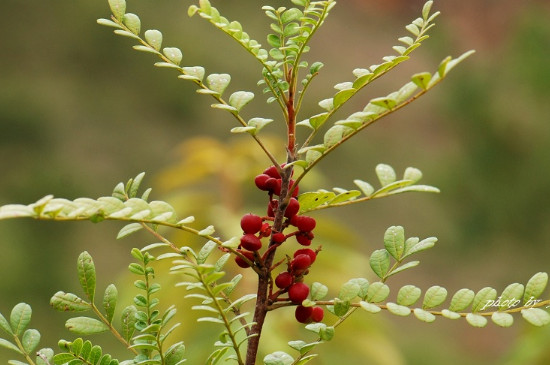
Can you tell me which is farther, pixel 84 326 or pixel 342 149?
pixel 342 149

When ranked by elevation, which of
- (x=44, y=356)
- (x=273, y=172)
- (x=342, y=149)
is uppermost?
(x=273, y=172)

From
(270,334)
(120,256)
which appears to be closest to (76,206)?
(270,334)

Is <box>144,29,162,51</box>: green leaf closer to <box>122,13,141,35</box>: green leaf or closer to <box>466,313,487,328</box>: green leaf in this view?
<box>122,13,141,35</box>: green leaf

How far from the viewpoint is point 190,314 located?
3.94ft

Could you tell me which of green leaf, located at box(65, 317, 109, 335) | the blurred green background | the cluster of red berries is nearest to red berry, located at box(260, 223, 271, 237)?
the cluster of red berries

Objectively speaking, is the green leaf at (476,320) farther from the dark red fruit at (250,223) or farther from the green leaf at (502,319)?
the dark red fruit at (250,223)

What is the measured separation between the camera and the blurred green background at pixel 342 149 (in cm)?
302

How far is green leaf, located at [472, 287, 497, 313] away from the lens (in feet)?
1.41

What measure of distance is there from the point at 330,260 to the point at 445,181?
6.07ft

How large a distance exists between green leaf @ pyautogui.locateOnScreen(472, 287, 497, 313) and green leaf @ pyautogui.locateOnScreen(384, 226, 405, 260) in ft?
0.17

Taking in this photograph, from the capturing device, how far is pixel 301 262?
1.43 ft

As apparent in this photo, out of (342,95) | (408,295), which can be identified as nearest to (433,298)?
(408,295)

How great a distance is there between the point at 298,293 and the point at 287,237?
0.03m

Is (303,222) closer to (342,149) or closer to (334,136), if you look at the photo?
(334,136)
